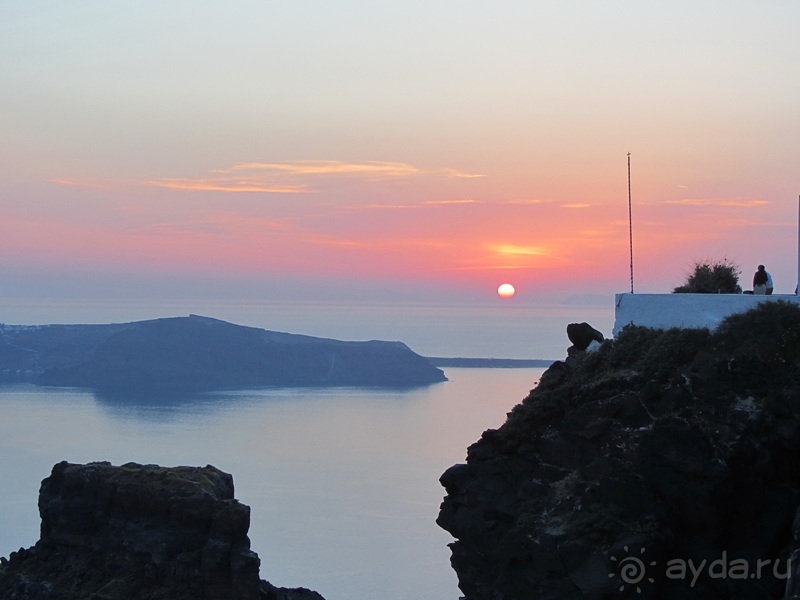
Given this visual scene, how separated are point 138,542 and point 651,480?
26.6 m

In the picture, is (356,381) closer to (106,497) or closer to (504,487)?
(106,497)

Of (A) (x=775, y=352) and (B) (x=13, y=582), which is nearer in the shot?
(A) (x=775, y=352)

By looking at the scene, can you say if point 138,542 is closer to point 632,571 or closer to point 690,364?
point 690,364

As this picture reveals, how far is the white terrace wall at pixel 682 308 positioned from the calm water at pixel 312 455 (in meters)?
36.7

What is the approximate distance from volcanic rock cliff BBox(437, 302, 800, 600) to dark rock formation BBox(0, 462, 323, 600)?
66.6ft

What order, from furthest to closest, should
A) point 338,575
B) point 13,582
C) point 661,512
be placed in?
point 338,575 → point 13,582 → point 661,512

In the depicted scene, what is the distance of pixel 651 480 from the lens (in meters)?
17.2

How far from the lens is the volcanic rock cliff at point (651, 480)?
1691cm

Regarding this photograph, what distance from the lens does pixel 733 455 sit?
17281 mm

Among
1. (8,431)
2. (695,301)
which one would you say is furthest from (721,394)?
(8,431)

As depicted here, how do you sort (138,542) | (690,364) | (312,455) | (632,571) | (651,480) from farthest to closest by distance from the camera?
1. (312,455)
2. (138,542)
3. (690,364)
4. (651,480)
5. (632,571)

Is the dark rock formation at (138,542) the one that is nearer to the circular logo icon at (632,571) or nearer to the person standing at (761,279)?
the person standing at (761,279)

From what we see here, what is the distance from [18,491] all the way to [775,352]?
258ft

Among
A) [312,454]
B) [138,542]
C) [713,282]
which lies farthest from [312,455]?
[713,282]
